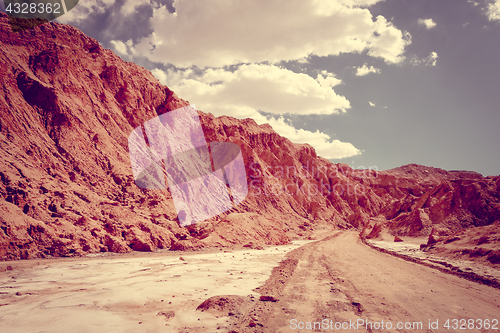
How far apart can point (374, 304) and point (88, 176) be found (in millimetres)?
23569

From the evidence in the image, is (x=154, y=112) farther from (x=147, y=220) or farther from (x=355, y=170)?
(x=355, y=170)

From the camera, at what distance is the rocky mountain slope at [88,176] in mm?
16328

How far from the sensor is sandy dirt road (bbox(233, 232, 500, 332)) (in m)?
5.54

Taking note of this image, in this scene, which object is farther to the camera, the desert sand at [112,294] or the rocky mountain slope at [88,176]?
the rocky mountain slope at [88,176]

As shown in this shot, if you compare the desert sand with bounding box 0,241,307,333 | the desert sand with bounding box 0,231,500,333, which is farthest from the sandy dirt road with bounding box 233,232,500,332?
the desert sand with bounding box 0,241,307,333

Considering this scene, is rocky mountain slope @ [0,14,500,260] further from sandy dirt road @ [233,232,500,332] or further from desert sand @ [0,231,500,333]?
sandy dirt road @ [233,232,500,332]

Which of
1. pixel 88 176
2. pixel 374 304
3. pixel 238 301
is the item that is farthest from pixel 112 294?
pixel 88 176

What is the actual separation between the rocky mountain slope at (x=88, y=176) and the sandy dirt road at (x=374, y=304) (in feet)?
44.9

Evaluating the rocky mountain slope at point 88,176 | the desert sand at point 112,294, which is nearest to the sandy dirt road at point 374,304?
the desert sand at point 112,294

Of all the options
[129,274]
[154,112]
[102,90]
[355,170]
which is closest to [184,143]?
[154,112]

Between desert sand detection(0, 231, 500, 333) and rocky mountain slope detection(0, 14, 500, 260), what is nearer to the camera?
desert sand detection(0, 231, 500, 333)

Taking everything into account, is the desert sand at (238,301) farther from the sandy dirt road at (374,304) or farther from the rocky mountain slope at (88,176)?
the rocky mountain slope at (88,176)

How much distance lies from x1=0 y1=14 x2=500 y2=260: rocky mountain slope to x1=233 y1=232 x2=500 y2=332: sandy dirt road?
13686 mm

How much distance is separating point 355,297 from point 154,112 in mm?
38462
